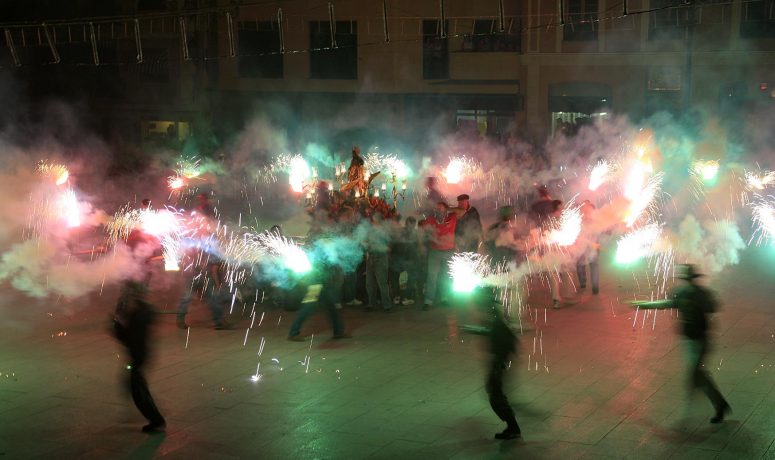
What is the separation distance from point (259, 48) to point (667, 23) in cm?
1460

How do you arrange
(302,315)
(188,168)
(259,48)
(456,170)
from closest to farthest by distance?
(302,315) → (456,170) → (188,168) → (259,48)

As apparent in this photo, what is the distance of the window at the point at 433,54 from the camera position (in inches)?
1197

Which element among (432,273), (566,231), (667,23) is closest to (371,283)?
(432,273)

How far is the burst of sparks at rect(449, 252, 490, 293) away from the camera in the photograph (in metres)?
11.4

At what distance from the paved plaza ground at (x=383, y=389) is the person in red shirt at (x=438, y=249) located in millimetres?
349

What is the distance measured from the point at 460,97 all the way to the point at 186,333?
22288mm

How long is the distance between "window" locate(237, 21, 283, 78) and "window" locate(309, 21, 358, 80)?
1.34 meters

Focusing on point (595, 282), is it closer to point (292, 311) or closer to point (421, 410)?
point (292, 311)

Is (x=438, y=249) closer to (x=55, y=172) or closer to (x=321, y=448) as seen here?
(x=321, y=448)

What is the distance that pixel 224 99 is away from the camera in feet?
107

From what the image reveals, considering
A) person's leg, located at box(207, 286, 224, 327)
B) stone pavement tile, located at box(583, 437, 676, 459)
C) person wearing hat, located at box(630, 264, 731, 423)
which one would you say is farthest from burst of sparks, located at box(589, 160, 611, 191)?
stone pavement tile, located at box(583, 437, 676, 459)

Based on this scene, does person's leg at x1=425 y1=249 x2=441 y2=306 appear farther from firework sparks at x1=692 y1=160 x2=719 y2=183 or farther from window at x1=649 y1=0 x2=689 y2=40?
window at x1=649 y1=0 x2=689 y2=40

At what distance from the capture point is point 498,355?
21.7ft

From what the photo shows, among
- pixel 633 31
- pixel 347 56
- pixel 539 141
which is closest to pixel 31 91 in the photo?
pixel 347 56
